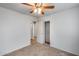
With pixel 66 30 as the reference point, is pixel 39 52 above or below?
below

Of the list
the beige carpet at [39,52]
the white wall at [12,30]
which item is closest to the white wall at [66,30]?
the beige carpet at [39,52]

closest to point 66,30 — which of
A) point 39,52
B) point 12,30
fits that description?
point 39,52

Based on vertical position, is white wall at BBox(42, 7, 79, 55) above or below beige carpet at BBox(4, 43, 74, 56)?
above

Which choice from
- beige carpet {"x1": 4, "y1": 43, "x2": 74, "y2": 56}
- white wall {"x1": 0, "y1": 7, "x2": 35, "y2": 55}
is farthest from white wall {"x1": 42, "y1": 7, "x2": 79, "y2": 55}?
white wall {"x1": 0, "y1": 7, "x2": 35, "y2": 55}

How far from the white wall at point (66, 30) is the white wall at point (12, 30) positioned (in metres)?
1.88

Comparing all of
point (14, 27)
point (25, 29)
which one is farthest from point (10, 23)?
point (25, 29)

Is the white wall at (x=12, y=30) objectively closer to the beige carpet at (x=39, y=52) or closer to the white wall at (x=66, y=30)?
the beige carpet at (x=39, y=52)

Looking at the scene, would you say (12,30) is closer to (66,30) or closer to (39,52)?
(39,52)

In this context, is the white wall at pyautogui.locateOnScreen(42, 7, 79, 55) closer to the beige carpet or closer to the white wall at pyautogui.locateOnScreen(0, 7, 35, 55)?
the beige carpet

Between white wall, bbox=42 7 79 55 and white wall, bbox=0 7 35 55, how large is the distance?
188 centimetres

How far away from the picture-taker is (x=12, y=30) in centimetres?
355

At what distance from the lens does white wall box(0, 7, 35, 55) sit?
3.09 metres

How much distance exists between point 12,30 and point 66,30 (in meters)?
2.85

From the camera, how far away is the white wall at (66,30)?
311 cm
